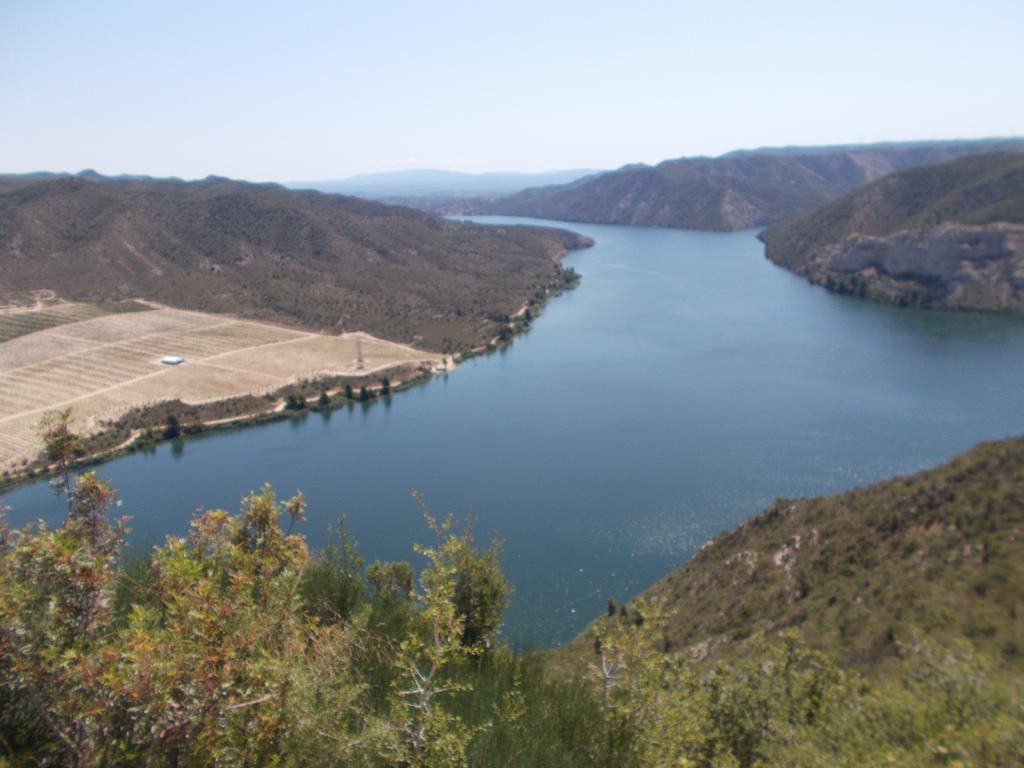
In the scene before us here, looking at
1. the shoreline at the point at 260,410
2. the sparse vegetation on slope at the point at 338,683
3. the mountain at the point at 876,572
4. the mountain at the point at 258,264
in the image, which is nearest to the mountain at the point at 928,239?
the mountain at the point at 258,264

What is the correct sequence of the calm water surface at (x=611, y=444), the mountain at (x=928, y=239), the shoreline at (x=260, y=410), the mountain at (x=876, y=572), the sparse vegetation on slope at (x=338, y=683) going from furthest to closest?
the mountain at (x=928, y=239) < the shoreline at (x=260, y=410) < the calm water surface at (x=611, y=444) < the mountain at (x=876, y=572) < the sparse vegetation on slope at (x=338, y=683)

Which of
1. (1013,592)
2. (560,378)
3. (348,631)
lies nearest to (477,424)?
(560,378)

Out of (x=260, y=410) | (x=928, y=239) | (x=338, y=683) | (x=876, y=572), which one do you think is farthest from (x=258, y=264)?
(x=338, y=683)

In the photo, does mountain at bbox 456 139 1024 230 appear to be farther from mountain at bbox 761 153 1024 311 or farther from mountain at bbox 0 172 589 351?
mountain at bbox 0 172 589 351

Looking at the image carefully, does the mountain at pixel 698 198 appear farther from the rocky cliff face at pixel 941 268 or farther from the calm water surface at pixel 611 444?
the calm water surface at pixel 611 444

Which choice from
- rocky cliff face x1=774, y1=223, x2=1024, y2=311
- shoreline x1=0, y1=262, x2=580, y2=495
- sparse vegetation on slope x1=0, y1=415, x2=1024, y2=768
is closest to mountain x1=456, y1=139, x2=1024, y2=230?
rocky cliff face x1=774, y1=223, x2=1024, y2=311
